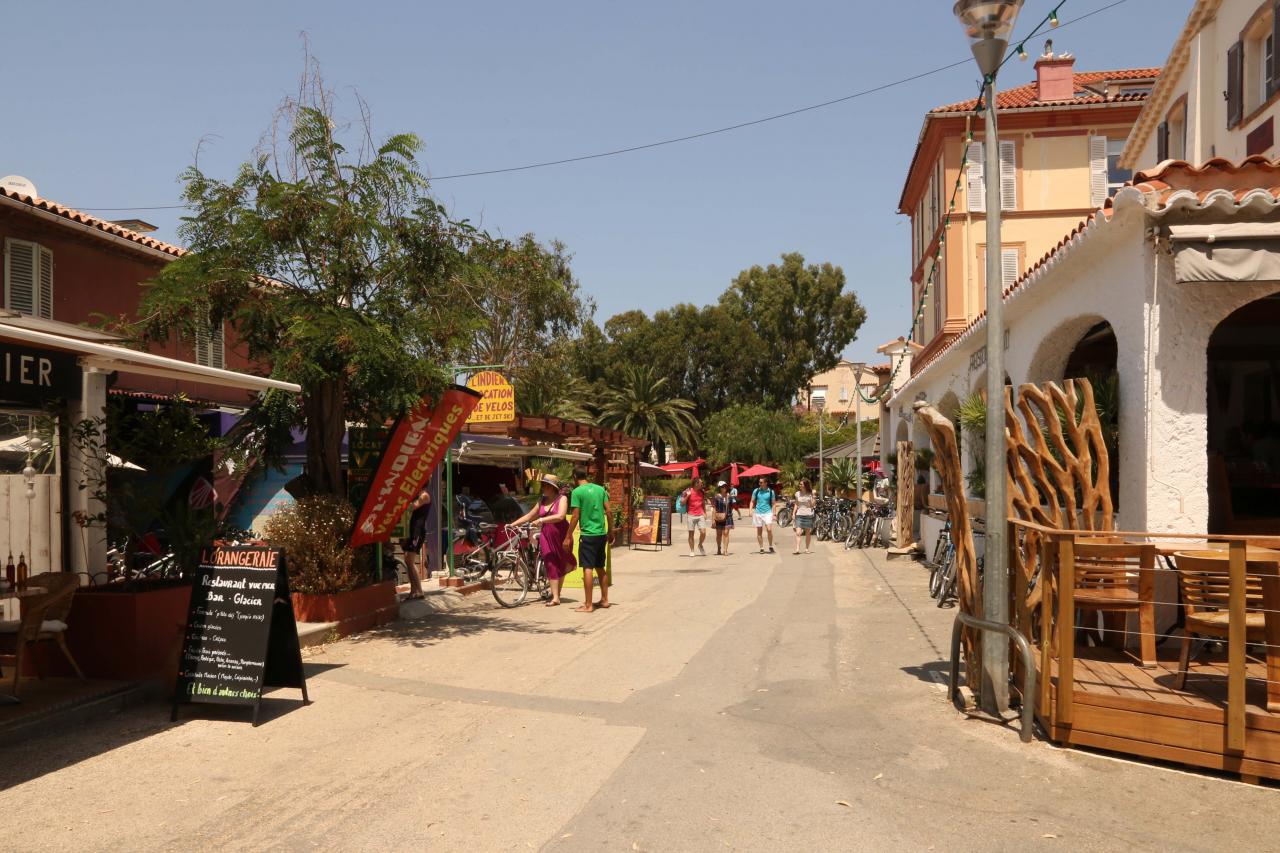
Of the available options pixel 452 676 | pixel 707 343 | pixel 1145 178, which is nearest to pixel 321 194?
pixel 452 676

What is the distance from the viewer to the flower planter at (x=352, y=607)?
10.3 metres

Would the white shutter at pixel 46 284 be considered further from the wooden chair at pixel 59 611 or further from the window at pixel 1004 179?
the window at pixel 1004 179

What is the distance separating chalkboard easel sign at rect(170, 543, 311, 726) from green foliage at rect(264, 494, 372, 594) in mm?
2807

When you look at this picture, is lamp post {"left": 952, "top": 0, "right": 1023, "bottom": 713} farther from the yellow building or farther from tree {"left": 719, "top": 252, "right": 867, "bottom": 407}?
tree {"left": 719, "top": 252, "right": 867, "bottom": 407}

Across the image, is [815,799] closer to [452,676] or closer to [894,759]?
[894,759]

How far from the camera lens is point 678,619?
39.9 feet

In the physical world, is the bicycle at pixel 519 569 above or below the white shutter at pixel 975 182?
below

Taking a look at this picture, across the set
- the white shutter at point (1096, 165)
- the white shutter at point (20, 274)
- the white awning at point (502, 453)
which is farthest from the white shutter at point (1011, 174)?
the white shutter at point (20, 274)

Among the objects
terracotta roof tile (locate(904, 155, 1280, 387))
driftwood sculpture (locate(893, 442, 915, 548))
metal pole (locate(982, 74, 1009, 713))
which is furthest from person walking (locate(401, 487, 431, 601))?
driftwood sculpture (locate(893, 442, 915, 548))

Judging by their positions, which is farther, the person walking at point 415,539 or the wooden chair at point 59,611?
the person walking at point 415,539

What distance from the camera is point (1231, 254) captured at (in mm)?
7488

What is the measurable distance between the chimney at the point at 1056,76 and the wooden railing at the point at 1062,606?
2643 centimetres

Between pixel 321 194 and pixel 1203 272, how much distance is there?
7.95 meters

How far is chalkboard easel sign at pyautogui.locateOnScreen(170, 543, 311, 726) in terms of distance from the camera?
7.10m
